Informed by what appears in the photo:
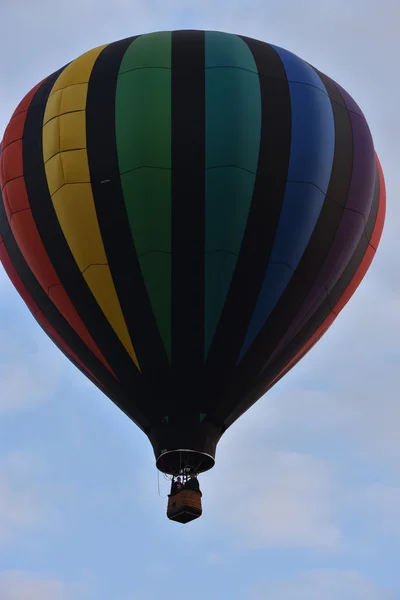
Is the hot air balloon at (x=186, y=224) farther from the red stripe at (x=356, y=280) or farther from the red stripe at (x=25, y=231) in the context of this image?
the red stripe at (x=356, y=280)

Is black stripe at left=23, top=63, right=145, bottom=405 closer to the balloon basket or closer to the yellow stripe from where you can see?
the yellow stripe

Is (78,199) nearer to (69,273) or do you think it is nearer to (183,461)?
(69,273)

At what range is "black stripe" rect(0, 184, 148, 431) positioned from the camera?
86.0 ft

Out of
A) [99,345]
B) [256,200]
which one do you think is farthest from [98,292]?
[256,200]

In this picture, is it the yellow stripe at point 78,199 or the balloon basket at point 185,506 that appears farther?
the yellow stripe at point 78,199

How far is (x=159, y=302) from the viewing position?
25.5 metres

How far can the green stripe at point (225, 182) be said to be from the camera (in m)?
25.5

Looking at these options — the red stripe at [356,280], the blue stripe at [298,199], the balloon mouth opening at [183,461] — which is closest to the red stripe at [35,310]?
the balloon mouth opening at [183,461]

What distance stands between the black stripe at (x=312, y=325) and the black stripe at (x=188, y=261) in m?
0.91

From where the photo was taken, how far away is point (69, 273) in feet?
85.5

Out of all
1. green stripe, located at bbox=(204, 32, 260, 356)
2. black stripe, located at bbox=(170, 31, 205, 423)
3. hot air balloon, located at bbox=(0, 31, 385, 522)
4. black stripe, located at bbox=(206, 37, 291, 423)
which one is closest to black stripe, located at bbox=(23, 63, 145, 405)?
hot air balloon, located at bbox=(0, 31, 385, 522)

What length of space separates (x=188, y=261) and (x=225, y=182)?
4.02 feet

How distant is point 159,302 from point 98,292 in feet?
3.08

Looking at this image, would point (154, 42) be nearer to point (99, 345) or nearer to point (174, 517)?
point (99, 345)
